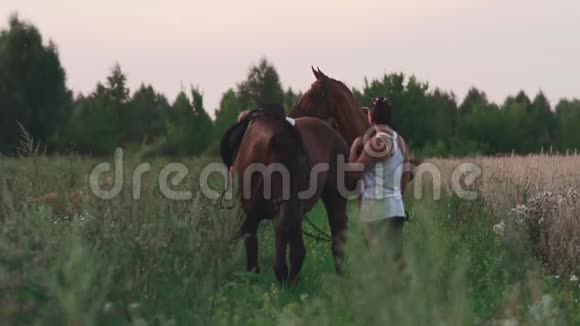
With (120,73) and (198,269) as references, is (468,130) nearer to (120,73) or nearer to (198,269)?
(120,73)

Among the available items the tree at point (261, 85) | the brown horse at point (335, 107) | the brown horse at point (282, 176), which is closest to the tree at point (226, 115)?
the tree at point (261, 85)

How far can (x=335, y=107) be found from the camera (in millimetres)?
9484

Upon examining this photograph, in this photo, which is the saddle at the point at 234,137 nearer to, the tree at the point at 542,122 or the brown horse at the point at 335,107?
the brown horse at the point at 335,107

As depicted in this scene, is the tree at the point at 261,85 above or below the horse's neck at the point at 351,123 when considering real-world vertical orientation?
above

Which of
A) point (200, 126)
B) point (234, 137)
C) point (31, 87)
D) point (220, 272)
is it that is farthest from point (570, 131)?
point (220, 272)

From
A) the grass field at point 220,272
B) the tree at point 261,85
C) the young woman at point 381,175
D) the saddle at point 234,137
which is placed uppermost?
the tree at point 261,85

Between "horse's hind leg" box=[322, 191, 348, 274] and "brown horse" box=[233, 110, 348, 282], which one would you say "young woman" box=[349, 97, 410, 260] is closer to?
"brown horse" box=[233, 110, 348, 282]

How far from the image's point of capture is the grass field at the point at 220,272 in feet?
13.5

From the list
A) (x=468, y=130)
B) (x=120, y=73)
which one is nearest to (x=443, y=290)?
(x=468, y=130)

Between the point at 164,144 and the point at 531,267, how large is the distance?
4.76 m

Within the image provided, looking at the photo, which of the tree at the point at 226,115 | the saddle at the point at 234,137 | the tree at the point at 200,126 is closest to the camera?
the saddle at the point at 234,137

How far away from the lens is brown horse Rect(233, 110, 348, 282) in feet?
28.2

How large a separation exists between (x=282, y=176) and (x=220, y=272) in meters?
2.94

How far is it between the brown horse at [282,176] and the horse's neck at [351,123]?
16 centimetres
